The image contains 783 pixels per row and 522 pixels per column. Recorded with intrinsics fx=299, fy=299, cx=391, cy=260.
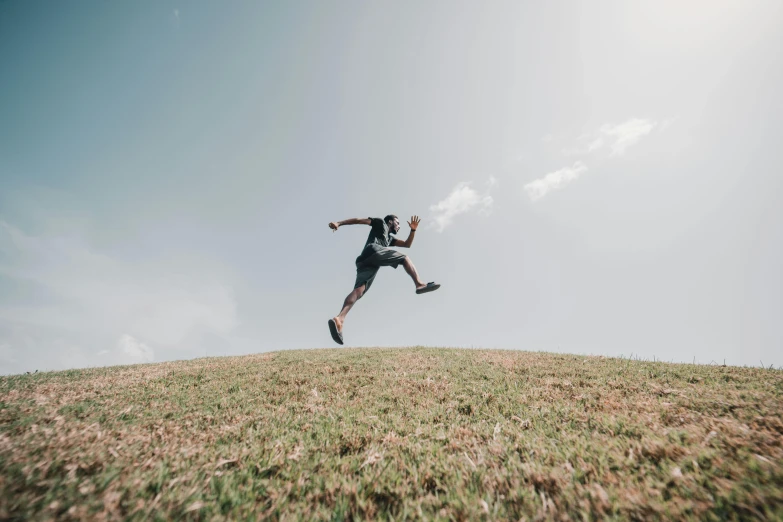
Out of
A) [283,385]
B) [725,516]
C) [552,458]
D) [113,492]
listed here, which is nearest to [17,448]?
[113,492]

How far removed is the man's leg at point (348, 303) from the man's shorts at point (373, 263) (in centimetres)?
13

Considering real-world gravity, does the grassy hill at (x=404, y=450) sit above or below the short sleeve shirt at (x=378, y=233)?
below

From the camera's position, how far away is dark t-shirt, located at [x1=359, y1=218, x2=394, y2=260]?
720 cm

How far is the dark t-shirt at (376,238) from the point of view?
7.20 meters

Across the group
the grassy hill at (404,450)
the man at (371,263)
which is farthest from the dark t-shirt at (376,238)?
the grassy hill at (404,450)

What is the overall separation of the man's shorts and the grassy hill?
7.92ft

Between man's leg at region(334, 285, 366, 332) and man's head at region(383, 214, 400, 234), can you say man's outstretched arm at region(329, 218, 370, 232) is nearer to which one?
man's head at region(383, 214, 400, 234)

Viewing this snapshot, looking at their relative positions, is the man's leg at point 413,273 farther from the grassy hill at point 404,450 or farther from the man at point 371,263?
the grassy hill at point 404,450

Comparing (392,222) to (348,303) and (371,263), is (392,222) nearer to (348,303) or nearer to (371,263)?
(371,263)

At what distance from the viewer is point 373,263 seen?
23.8ft

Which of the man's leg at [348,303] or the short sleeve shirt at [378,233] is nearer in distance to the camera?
the man's leg at [348,303]

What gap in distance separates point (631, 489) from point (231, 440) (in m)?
4.15

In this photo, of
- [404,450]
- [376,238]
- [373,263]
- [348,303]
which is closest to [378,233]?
[376,238]

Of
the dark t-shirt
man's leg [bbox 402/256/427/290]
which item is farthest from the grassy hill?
the dark t-shirt
